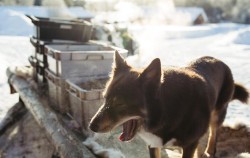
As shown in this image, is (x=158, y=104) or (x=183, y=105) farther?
(x=183, y=105)

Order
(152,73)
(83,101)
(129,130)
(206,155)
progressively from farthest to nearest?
1. (83,101)
2. (206,155)
3. (129,130)
4. (152,73)

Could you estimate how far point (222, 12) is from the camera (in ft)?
179

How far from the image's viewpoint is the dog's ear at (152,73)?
2.53 meters

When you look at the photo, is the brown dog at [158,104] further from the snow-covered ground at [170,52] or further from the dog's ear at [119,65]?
the snow-covered ground at [170,52]

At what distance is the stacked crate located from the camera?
173 inches

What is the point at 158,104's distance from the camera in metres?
2.64

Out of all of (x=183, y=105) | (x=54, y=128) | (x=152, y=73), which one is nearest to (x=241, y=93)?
(x=183, y=105)

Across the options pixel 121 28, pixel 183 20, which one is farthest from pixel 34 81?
pixel 183 20

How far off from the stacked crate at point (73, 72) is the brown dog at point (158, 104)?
1350 mm

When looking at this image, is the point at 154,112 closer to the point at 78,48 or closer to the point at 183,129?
the point at 183,129

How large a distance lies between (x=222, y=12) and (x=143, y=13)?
16.7m

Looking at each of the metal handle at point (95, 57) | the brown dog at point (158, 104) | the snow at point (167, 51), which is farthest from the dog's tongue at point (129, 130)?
the snow at point (167, 51)

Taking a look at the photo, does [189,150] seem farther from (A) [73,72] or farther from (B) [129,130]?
(A) [73,72]

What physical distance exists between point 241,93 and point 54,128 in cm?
256
